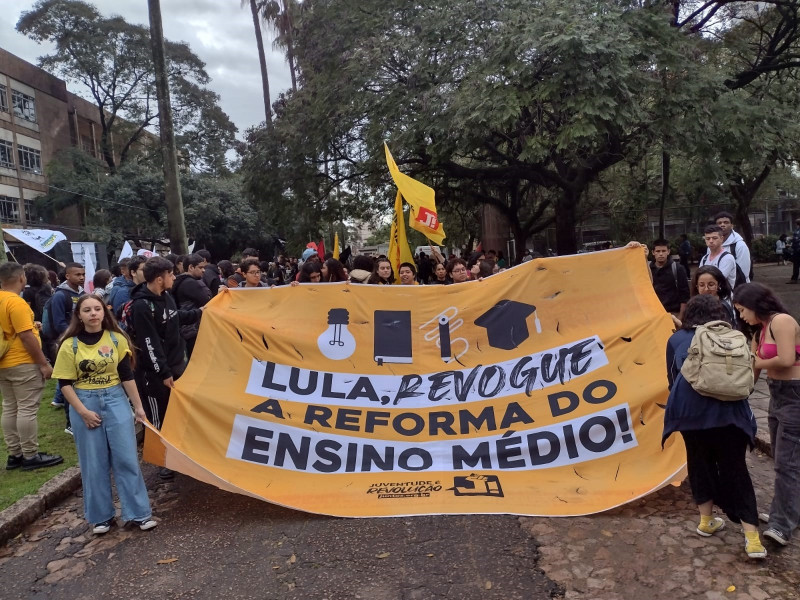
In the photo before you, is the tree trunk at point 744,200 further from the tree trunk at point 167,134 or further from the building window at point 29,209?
the building window at point 29,209

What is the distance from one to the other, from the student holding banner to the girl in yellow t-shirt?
11.5 ft

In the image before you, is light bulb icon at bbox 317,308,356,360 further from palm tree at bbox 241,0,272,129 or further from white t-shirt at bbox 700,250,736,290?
palm tree at bbox 241,0,272,129

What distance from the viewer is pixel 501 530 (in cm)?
393

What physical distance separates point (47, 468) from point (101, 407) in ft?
6.53

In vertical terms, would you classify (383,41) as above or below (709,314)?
above

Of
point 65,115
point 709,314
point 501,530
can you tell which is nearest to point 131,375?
point 501,530

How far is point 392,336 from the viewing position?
5.25m

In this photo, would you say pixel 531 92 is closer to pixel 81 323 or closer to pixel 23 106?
pixel 81 323

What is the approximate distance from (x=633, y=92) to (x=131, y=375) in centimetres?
999

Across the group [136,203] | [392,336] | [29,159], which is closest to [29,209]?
[29,159]

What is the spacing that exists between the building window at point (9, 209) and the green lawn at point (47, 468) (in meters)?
28.0

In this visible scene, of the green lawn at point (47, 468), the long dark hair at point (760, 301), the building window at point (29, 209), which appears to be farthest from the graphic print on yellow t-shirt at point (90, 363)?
the building window at point (29, 209)

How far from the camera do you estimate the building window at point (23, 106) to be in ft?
107

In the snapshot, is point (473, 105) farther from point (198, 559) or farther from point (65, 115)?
point (65, 115)
